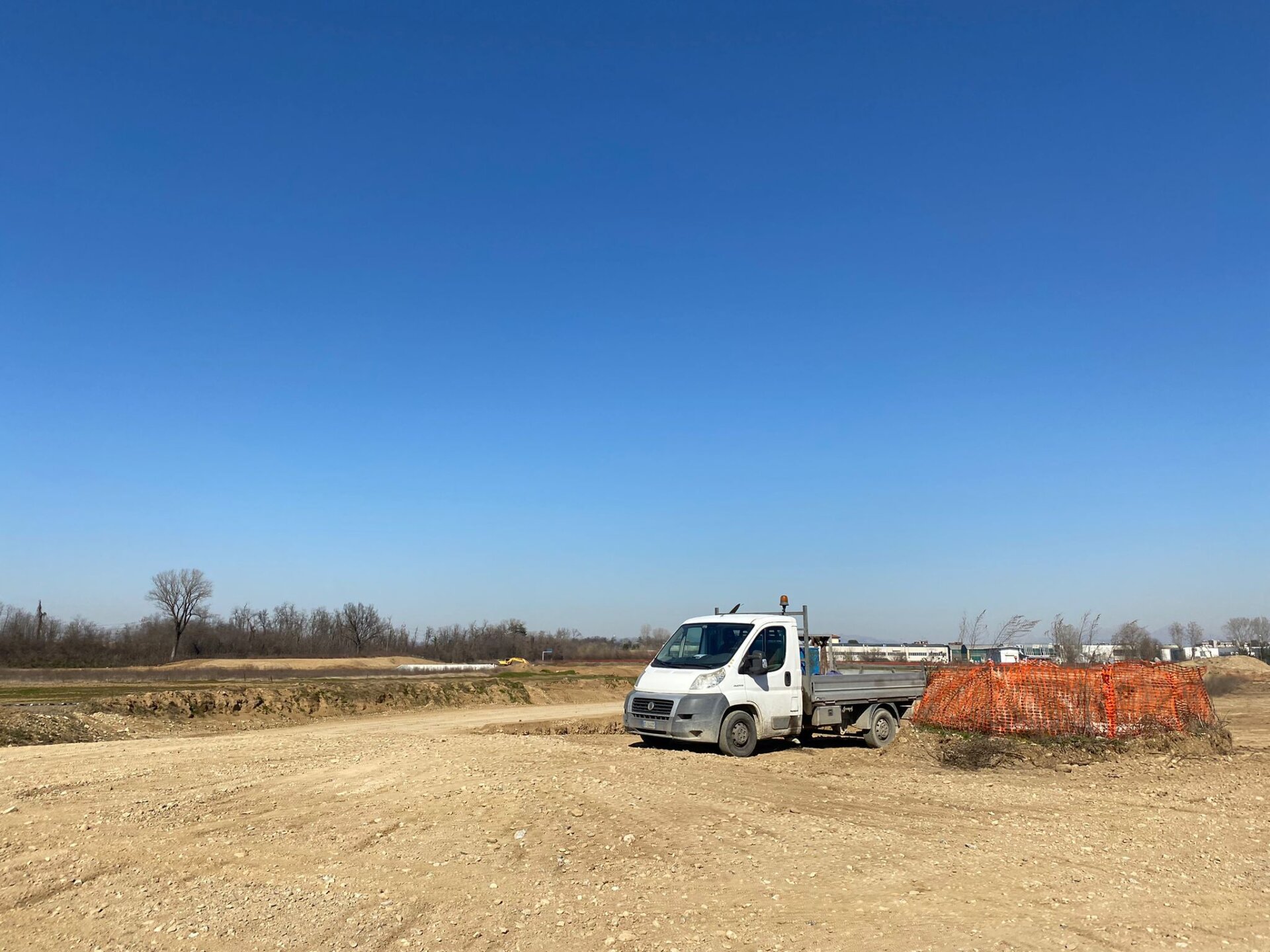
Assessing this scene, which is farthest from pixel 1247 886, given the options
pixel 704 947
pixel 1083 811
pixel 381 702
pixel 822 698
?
pixel 381 702

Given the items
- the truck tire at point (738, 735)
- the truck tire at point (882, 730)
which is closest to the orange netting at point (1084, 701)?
the truck tire at point (882, 730)

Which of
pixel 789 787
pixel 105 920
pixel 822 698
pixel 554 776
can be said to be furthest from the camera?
pixel 822 698

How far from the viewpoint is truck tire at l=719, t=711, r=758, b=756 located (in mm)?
14164

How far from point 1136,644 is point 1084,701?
58.7 m

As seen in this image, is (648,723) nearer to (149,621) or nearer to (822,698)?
(822,698)

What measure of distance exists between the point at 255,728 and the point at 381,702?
6.34 m

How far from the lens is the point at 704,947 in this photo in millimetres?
5840

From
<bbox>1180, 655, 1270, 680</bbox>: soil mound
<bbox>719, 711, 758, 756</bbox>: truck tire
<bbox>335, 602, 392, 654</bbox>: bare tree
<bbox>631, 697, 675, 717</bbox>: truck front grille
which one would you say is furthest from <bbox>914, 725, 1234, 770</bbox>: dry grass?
<bbox>335, 602, 392, 654</bbox>: bare tree

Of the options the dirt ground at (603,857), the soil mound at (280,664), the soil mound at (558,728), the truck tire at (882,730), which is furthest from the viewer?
the soil mound at (280,664)

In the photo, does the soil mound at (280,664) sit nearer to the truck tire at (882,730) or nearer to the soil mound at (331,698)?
the soil mound at (331,698)

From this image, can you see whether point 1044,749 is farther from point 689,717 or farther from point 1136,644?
point 1136,644

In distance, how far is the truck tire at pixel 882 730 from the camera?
17016 millimetres

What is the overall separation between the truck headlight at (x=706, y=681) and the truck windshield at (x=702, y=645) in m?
0.22

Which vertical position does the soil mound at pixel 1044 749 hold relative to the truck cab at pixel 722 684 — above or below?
below
